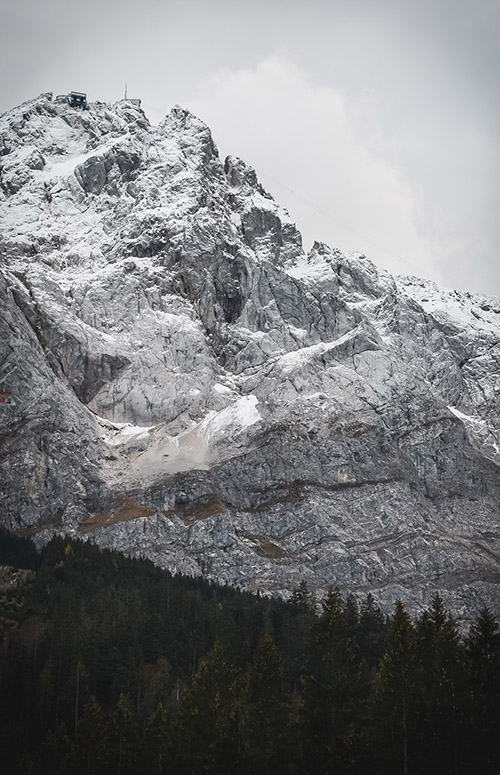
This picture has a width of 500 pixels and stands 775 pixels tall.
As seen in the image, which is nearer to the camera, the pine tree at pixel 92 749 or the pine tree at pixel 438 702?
the pine tree at pixel 438 702

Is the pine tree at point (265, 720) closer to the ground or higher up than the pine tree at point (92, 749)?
higher up

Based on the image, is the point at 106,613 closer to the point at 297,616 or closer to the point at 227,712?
the point at 297,616

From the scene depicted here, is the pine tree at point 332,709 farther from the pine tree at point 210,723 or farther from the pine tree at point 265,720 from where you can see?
the pine tree at point 210,723

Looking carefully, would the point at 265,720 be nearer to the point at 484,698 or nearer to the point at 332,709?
the point at 332,709

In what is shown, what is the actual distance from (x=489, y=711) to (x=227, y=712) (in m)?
17.2

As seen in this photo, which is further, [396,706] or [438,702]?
[396,706]

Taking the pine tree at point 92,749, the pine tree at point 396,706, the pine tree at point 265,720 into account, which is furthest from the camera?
the pine tree at point 92,749

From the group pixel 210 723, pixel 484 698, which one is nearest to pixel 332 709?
pixel 210 723

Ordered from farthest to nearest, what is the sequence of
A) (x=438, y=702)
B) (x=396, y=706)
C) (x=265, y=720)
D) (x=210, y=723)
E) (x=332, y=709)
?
(x=210, y=723) < (x=332, y=709) < (x=265, y=720) < (x=396, y=706) < (x=438, y=702)

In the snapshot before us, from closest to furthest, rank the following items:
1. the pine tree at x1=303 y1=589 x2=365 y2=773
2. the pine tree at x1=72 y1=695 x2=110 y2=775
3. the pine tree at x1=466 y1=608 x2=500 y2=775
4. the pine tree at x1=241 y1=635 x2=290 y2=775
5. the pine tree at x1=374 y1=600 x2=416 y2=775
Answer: the pine tree at x1=466 y1=608 x2=500 y2=775
the pine tree at x1=374 y1=600 x2=416 y2=775
the pine tree at x1=241 y1=635 x2=290 y2=775
the pine tree at x1=303 y1=589 x2=365 y2=773
the pine tree at x1=72 y1=695 x2=110 y2=775

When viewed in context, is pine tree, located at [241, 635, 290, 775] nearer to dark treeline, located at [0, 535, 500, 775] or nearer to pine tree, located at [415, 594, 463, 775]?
dark treeline, located at [0, 535, 500, 775]

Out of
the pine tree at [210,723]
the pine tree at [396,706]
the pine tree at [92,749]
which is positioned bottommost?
the pine tree at [92,749]

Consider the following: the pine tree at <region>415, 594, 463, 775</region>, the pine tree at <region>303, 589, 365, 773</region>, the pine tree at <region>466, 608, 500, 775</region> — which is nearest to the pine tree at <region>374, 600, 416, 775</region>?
the pine tree at <region>415, 594, 463, 775</region>

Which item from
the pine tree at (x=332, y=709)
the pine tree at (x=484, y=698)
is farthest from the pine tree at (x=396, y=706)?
the pine tree at (x=484, y=698)
